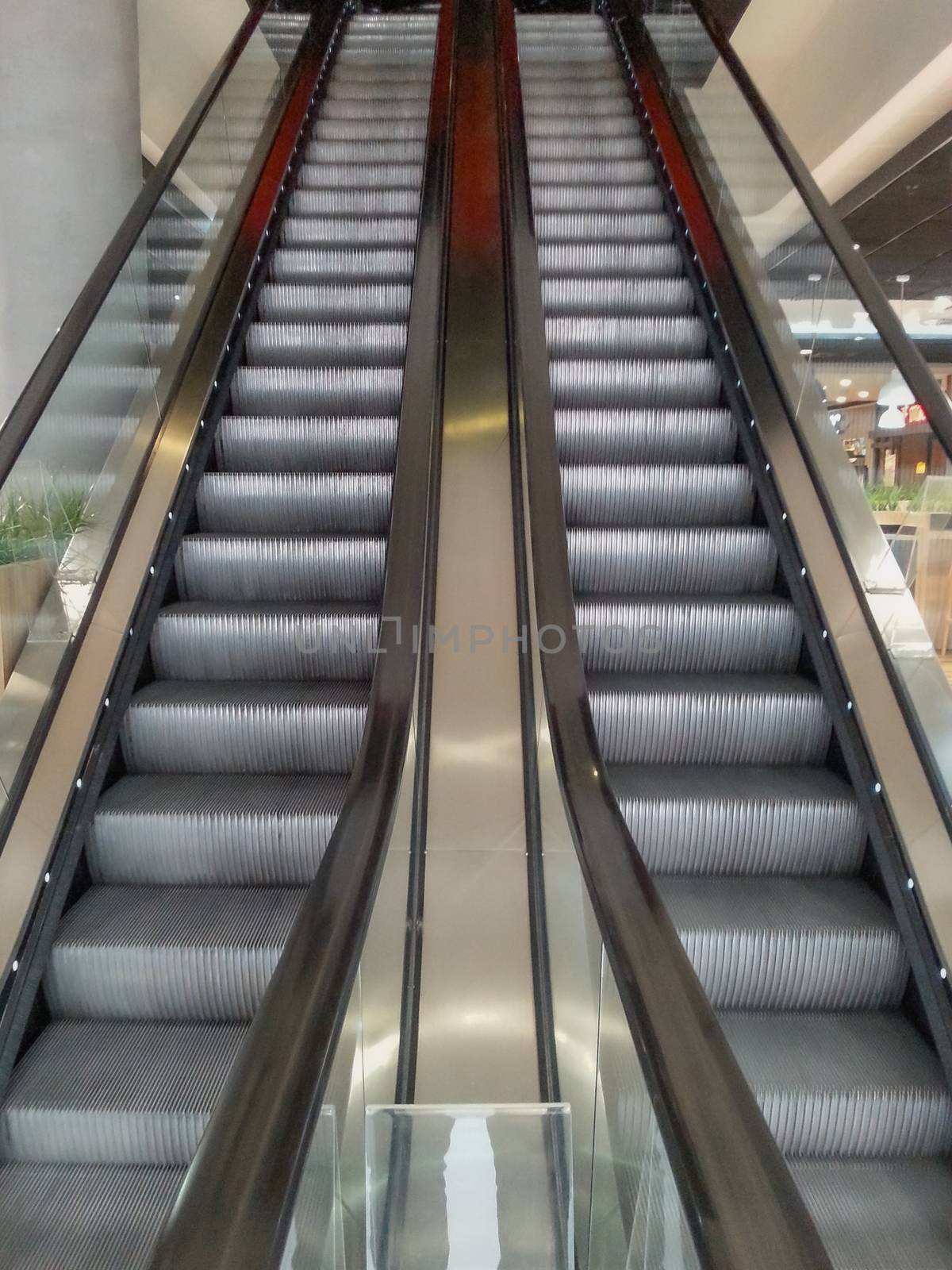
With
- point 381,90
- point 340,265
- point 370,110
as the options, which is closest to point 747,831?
point 340,265

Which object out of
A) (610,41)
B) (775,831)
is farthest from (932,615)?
(610,41)

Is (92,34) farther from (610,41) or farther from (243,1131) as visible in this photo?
(243,1131)

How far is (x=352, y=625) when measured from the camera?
340 cm

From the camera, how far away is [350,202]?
5.72 m

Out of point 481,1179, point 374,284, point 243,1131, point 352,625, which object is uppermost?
point 374,284

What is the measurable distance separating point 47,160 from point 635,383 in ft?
10.1

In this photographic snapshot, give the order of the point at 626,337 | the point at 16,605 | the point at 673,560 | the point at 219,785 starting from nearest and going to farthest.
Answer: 1. the point at 16,605
2. the point at 219,785
3. the point at 673,560
4. the point at 626,337

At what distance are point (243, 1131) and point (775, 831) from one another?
Answer: 2071 mm

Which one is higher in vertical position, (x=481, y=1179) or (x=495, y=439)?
(x=495, y=439)

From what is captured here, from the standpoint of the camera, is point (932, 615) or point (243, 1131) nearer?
point (243, 1131)

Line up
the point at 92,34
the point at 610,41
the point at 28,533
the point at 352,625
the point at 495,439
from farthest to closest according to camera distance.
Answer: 1. the point at 610,41
2. the point at 92,34
3. the point at 495,439
4. the point at 352,625
5. the point at 28,533

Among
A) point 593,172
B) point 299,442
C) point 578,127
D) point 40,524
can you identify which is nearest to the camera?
point 40,524

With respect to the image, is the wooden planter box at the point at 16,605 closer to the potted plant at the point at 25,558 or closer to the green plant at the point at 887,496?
the potted plant at the point at 25,558

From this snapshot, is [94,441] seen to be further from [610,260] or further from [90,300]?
[610,260]
